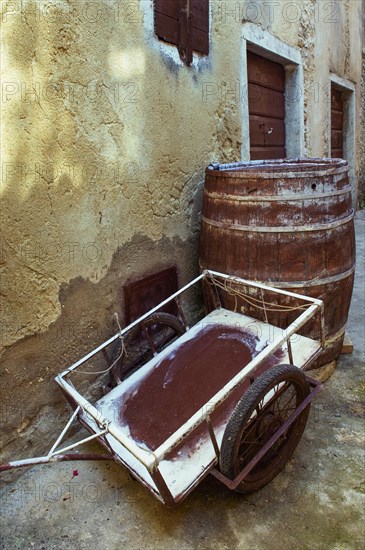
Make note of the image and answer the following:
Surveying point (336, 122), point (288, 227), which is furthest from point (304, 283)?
point (336, 122)

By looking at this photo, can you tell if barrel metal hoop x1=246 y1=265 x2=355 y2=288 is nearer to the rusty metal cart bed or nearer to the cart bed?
the rusty metal cart bed

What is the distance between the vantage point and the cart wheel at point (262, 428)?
142cm

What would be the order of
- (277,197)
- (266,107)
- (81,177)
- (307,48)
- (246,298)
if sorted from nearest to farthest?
(81,177), (277,197), (246,298), (266,107), (307,48)

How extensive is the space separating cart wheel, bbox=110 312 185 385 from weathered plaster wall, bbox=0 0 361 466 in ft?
0.46

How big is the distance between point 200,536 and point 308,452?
2.07ft

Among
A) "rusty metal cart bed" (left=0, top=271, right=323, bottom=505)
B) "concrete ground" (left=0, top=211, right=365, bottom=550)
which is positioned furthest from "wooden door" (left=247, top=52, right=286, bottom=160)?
"concrete ground" (left=0, top=211, right=365, bottom=550)

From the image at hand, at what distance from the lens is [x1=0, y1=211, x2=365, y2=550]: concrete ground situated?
1.47 metres

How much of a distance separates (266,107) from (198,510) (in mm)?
3211

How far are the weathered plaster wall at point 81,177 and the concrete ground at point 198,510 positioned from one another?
24 cm

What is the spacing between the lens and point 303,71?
4.05 meters

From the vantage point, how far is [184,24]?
2387 millimetres

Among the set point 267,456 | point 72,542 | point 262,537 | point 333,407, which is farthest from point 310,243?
point 72,542

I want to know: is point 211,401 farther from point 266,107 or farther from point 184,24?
point 266,107

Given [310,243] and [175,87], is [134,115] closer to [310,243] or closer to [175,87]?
[175,87]
